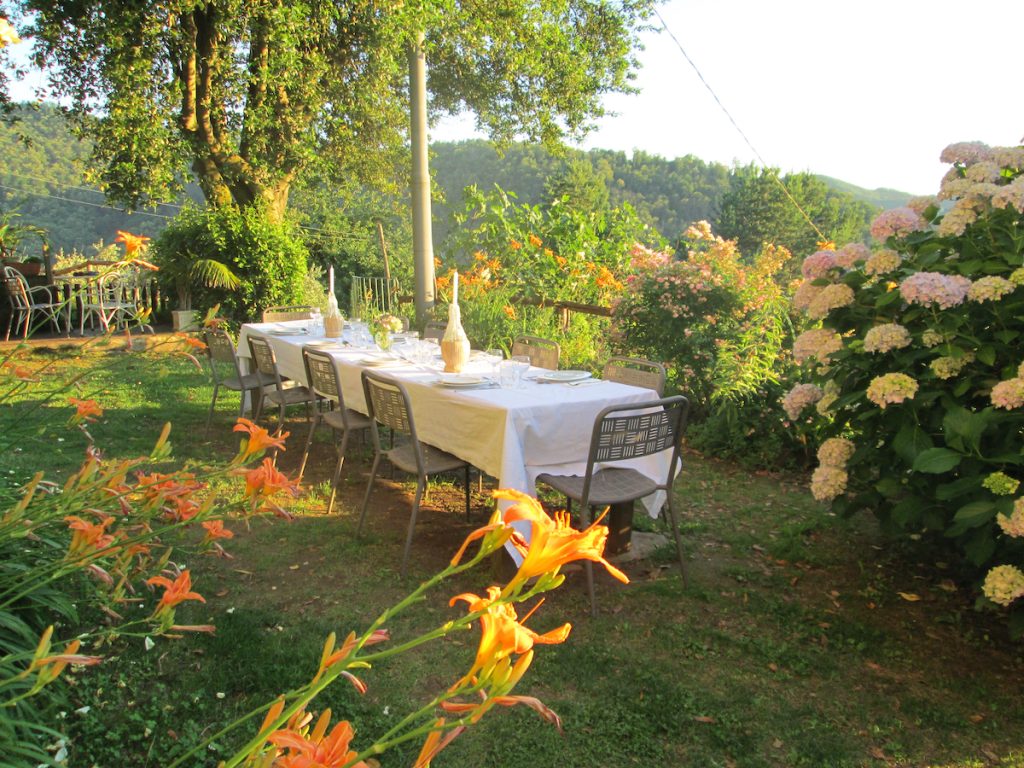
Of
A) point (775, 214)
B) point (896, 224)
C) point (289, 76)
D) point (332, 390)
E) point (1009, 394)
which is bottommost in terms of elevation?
point (332, 390)

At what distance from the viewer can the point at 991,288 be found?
87.4 inches

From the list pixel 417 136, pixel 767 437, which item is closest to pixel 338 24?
pixel 417 136

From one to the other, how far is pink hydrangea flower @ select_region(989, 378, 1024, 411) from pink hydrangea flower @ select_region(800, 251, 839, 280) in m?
0.85

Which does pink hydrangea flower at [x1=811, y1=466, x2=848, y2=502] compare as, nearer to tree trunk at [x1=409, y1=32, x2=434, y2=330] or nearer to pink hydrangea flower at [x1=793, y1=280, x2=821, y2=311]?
pink hydrangea flower at [x1=793, y1=280, x2=821, y2=311]

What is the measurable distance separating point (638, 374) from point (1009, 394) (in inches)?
72.0

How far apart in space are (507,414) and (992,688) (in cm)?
192

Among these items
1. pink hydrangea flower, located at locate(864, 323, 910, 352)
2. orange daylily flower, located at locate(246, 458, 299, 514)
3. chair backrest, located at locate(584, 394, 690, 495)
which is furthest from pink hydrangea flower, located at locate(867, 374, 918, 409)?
orange daylily flower, located at locate(246, 458, 299, 514)

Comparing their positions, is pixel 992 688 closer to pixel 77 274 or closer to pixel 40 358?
pixel 40 358

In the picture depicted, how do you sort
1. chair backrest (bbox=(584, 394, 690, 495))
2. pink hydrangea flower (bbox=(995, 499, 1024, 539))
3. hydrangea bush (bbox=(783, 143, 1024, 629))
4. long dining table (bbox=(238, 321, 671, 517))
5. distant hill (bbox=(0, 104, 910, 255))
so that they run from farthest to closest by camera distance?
1. distant hill (bbox=(0, 104, 910, 255))
2. long dining table (bbox=(238, 321, 671, 517))
3. chair backrest (bbox=(584, 394, 690, 495))
4. hydrangea bush (bbox=(783, 143, 1024, 629))
5. pink hydrangea flower (bbox=(995, 499, 1024, 539))

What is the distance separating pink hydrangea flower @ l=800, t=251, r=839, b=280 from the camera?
111 inches

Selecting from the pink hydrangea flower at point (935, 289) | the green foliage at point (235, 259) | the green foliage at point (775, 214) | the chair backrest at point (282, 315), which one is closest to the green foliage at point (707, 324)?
the pink hydrangea flower at point (935, 289)

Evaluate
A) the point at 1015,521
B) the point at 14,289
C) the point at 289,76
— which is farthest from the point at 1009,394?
the point at 14,289

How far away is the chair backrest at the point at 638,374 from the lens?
3605 mm

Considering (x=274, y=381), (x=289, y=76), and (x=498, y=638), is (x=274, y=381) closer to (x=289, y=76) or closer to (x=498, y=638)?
(x=498, y=638)
